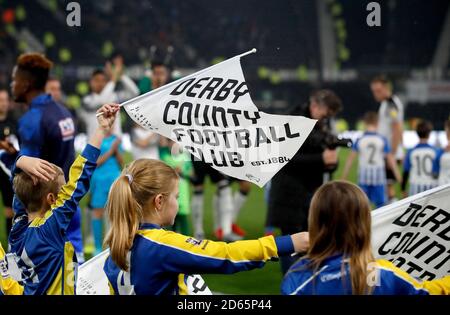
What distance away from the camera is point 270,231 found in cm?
700

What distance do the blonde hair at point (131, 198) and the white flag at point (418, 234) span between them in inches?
38.4

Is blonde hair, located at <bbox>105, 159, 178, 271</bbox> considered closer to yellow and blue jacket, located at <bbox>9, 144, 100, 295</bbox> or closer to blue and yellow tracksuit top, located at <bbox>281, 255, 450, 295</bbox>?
yellow and blue jacket, located at <bbox>9, 144, 100, 295</bbox>

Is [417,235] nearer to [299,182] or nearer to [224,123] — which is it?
[224,123]

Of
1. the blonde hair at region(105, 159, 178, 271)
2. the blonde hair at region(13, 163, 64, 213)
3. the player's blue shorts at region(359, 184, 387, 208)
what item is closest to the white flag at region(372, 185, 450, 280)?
the blonde hair at region(105, 159, 178, 271)

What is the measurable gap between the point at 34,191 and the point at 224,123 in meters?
0.93

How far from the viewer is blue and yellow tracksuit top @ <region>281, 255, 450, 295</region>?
288 cm

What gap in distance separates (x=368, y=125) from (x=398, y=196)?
109 inches

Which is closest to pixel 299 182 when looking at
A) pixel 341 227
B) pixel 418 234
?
pixel 418 234

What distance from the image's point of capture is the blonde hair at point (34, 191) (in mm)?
3883

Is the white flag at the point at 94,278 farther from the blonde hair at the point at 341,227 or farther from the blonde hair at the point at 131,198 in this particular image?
the blonde hair at the point at 341,227

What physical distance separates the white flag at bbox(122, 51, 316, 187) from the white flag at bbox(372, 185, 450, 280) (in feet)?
1.77

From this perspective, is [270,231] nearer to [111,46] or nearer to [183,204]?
[183,204]

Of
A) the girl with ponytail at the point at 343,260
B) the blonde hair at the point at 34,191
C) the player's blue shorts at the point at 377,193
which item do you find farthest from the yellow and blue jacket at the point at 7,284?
the player's blue shorts at the point at 377,193
